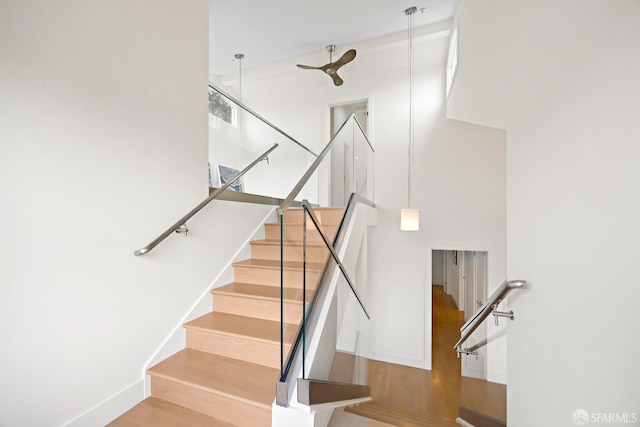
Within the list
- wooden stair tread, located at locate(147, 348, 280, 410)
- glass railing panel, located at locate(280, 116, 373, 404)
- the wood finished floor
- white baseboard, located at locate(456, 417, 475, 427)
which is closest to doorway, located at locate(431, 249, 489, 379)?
the wood finished floor

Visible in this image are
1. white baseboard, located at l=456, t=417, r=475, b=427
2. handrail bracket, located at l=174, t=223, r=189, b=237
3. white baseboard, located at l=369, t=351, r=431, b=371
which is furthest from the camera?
white baseboard, located at l=369, t=351, r=431, b=371

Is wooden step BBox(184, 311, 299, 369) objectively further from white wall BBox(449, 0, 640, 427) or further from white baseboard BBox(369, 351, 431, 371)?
white baseboard BBox(369, 351, 431, 371)

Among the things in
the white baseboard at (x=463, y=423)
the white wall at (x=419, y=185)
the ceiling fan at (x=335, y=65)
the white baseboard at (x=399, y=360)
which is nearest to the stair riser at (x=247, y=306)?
the white baseboard at (x=463, y=423)

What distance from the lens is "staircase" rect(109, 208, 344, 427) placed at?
1.57 m

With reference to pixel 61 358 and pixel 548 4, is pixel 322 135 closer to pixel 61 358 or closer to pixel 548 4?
pixel 548 4

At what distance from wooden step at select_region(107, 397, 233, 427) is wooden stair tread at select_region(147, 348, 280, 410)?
0.54ft

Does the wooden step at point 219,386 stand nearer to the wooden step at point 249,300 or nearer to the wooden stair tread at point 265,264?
the wooden step at point 249,300

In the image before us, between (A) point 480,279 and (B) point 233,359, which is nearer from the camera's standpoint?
(B) point 233,359

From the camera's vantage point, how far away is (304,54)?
16.4 feet

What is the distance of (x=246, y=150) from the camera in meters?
3.21

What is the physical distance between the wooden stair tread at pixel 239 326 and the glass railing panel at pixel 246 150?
1.25 metres

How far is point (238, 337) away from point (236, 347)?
8 cm

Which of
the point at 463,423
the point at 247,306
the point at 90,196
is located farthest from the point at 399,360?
the point at 90,196

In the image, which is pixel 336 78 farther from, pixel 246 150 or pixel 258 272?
pixel 258 272
